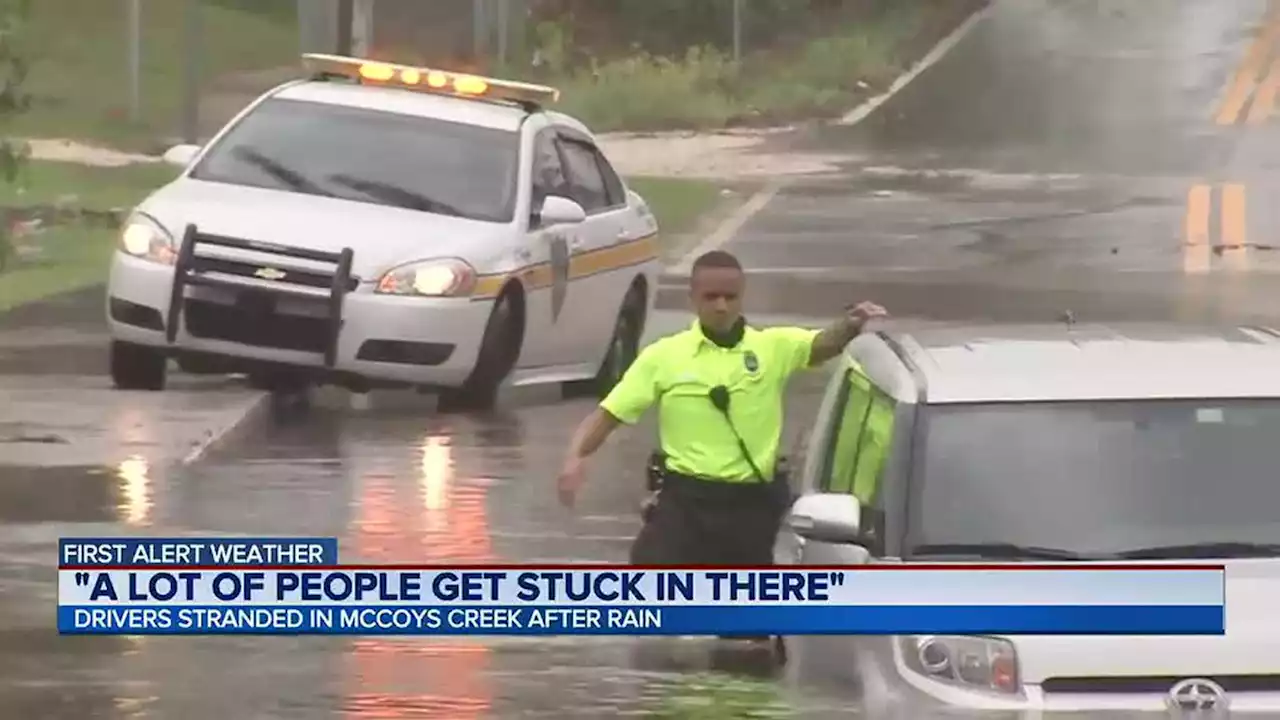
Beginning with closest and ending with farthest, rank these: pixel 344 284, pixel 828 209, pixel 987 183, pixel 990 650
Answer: pixel 990 650
pixel 344 284
pixel 828 209
pixel 987 183

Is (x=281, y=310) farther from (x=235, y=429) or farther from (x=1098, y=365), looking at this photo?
(x=1098, y=365)

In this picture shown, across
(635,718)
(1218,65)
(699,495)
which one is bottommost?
(635,718)

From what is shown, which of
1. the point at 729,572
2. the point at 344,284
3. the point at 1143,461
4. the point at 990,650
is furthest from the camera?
the point at 344,284

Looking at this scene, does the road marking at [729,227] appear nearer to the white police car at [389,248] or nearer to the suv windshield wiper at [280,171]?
the white police car at [389,248]

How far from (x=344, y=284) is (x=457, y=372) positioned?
2.81ft

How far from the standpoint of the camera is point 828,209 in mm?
30703

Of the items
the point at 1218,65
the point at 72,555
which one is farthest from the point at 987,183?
the point at 72,555

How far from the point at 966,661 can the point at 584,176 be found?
10.1 meters

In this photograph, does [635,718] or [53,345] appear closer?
[635,718]

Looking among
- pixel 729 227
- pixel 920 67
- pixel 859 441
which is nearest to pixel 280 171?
pixel 859 441

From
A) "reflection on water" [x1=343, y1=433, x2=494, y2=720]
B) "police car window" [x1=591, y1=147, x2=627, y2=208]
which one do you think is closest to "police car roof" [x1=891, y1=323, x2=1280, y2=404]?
"reflection on water" [x1=343, y1=433, x2=494, y2=720]

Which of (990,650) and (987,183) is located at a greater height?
(987,183)

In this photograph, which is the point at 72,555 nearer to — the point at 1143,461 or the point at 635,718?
the point at 635,718

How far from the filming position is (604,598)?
8.76 meters
